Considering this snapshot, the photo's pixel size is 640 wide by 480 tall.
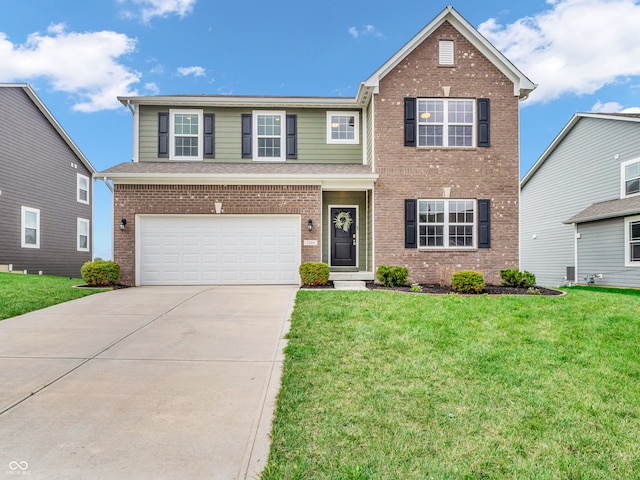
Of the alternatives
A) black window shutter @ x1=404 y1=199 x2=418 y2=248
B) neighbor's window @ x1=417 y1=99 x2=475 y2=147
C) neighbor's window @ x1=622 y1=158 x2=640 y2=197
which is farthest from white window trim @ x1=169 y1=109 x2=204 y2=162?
neighbor's window @ x1=622 y1=158 x2=640 y2=197

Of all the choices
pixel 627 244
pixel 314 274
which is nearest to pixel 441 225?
pixel 314 274

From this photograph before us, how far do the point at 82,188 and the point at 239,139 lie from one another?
12577 mm

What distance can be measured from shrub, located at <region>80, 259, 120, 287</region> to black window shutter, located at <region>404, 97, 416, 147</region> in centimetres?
940

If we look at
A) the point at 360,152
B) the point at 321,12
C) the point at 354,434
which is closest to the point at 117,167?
the point at 360,152

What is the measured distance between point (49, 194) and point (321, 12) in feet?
51.6

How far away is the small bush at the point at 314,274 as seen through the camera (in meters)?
10.5

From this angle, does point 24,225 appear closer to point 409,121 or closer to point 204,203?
point 204,203

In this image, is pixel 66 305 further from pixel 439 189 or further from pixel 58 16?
pixel 58 16

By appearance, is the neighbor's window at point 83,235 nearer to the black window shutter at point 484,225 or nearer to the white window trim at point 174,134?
the white window trim at point 174,134

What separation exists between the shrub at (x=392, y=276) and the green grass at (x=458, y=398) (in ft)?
13.5

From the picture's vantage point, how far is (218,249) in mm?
11531

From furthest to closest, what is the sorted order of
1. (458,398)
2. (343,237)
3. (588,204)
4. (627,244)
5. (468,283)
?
1. (588,204)
2. (627,244)
3. (343,237)
4. (468,283)
5. (458,398)

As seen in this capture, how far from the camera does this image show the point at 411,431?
3.03m

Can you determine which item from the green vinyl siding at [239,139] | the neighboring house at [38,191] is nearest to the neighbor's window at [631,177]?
the green vinyl siding at [239,139]
